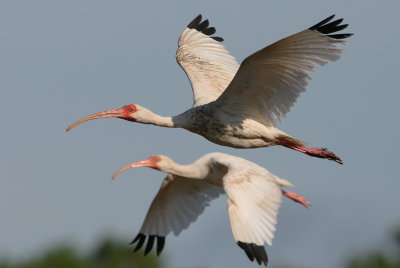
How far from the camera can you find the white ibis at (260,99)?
50.8 feet

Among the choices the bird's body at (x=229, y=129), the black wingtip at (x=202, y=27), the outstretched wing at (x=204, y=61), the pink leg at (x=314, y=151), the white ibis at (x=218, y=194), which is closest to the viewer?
the white ibis at (x=218, y=194)

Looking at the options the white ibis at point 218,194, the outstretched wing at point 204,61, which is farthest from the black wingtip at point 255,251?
the outstretched wing at point 204,61

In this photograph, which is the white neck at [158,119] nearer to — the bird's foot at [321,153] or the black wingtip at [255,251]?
the bird's foot at [321,153]

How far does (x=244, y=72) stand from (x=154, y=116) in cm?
228

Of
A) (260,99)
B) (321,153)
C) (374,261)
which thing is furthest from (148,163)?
(374,261)

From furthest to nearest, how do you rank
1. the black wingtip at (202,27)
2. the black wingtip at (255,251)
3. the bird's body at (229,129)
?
the black wingtip at (202,27), the bird's body at (229,129), the black wingtip at (255,251)

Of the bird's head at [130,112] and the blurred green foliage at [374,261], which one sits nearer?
the bird's head at [130,112]

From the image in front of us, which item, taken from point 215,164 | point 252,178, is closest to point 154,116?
point 215,164

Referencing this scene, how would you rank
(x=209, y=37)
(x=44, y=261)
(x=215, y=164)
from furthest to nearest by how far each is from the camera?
1. (x=44, y=261)
2. (x=209, y=37)
3. (x=215, y=164)

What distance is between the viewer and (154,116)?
1727cm

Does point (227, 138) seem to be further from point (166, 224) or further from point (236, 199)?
point (236, 199)

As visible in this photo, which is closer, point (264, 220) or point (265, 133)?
point (264, 220)

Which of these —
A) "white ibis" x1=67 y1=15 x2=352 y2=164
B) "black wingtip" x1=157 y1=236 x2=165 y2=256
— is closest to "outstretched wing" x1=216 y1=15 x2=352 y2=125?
"white ibis" x1=67 y1=15 x2=352 y2=164

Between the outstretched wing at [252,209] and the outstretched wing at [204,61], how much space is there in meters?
3.91
